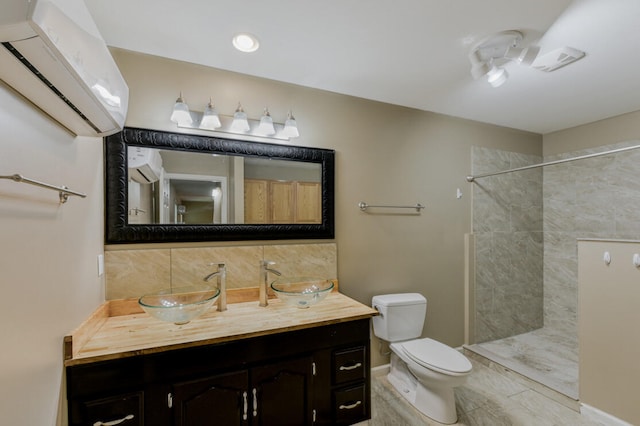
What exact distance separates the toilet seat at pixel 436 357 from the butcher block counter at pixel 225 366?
1.44 feet

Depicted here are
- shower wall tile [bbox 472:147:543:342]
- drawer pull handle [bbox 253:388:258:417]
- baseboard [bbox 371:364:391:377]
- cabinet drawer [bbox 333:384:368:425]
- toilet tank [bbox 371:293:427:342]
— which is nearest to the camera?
drawer pull handle [bbox 253:388:258:417]

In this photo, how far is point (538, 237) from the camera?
3326 millimetres

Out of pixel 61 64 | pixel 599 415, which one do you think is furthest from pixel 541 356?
pixel 61 64

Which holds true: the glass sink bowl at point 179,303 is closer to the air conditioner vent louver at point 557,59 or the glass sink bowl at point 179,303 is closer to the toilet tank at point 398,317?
the toilet tank at point 398,317

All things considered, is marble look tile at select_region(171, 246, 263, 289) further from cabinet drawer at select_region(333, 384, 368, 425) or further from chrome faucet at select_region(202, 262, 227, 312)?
cabinet drawer at select_region(333, 384, 368, 425)

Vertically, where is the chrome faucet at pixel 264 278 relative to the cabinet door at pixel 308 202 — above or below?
below

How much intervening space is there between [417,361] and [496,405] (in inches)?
30.1

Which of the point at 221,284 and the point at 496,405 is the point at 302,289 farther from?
the point at 496,405

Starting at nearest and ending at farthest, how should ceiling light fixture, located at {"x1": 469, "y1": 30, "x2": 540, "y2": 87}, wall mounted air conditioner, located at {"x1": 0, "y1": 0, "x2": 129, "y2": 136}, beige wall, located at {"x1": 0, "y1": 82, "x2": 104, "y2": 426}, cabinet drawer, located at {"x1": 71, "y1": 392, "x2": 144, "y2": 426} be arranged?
1. wall mounted air conditioner, located at {"x1": 0, "y1": 0, "x2": 129, "y2": 136}
2. beige wall, located at {"x1": 0, "y1": 82, "x2": 104, "y2": 426}
3. cabinet drawer, located at {"x1": 71, "y1": 392, "x2": 144, "y2": 426}
4. ceiling light fixture, located at {"x1": 469, "y1": 30, "x2": 540, "y2": 87}

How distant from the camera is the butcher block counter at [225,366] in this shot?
4.00 feet

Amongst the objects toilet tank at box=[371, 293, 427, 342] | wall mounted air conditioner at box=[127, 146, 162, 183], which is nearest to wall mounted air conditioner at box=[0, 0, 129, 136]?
wall mounted air conditioner at box=[127, 146, 162, 183]

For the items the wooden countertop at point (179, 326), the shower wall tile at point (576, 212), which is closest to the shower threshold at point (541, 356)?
the shower wall tile at point (576, 212)

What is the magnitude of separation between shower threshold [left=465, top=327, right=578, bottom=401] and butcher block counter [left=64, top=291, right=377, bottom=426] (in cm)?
155

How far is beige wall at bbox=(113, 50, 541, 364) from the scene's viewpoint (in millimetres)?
1834
